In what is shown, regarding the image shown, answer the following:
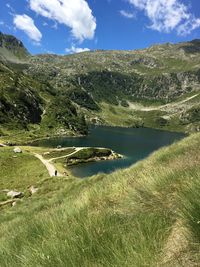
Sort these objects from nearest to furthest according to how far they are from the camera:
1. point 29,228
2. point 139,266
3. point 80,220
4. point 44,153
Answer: point 139,266, point 80,220, point 29,228, point 44,153

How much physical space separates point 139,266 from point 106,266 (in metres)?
0.51

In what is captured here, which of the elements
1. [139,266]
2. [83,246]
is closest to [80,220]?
[83,246]

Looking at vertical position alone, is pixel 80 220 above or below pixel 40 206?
above

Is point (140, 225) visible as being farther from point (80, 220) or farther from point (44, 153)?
point (44, 153)

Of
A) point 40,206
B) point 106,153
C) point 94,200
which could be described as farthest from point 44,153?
point 94,200

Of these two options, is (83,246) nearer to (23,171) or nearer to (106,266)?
(106,266)

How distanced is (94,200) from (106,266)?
370 centimetres

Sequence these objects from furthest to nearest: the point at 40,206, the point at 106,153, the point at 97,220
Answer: the point at 106,153, the point at 40,206, the point at 97,220

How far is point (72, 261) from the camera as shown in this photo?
180 inches

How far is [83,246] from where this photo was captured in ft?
16.0

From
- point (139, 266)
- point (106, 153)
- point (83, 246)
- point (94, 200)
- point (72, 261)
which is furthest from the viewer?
point (106, 153)

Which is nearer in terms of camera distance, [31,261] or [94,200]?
[31,261]

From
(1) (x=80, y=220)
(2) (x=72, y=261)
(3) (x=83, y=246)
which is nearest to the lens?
(2) (x=72, y=261)

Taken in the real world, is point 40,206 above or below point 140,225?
below
